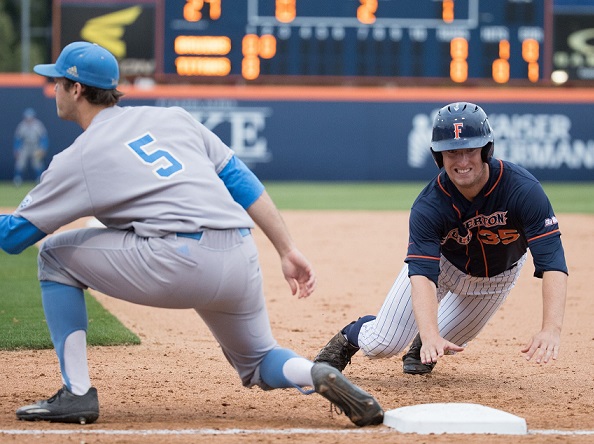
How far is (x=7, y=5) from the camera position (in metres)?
32.3

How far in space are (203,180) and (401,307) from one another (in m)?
1.30

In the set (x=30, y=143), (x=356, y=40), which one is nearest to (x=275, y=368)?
(x=356, y=40)

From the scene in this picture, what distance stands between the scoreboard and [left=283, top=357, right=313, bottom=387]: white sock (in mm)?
14407

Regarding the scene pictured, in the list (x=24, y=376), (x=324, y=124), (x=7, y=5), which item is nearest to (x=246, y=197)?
(x=24, y=376)

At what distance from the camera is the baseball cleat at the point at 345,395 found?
3.24m

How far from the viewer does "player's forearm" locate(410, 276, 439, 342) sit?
3.62m

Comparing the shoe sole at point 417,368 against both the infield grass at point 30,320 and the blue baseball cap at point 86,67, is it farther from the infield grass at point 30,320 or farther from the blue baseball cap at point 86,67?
the blue baseball cap at point 86,67

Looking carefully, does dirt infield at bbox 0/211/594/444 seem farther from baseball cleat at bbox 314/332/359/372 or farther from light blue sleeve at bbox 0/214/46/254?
light blue sleeve at bbox 0/214/46/254

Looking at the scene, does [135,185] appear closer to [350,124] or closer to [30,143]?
[30,143]

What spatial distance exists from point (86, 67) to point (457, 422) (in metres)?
1.71

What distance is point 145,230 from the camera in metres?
3.16

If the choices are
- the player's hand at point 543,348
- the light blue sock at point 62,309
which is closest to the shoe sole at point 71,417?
the light blue sock at point 62,309

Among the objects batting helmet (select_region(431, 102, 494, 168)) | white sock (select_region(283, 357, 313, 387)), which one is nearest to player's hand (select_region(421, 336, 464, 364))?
white sock (select_region(283, 357, 313, 387))

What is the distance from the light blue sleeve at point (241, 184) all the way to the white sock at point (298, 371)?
1.81ft
